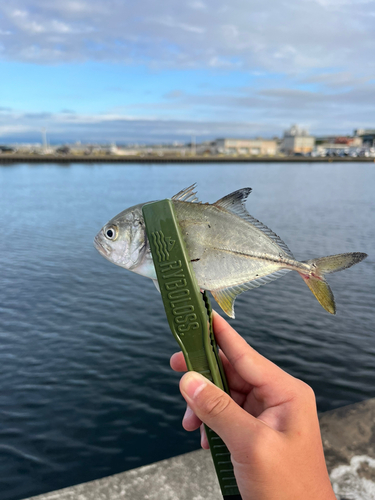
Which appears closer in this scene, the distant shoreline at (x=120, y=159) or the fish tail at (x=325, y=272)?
the fish tail at (x=325, y=272)

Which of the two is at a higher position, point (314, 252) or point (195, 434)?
point (314, 252)

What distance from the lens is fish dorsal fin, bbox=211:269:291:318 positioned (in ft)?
6.74

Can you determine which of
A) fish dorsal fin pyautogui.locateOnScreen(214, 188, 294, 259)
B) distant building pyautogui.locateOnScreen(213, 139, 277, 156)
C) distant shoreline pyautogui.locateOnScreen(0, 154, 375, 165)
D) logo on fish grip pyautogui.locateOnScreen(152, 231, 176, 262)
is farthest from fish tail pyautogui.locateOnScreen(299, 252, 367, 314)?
distant building pyautogui.locateOnScreen(213, 139, 277, 156)

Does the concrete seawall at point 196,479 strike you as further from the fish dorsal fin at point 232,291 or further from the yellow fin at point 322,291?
the yellow fin at point 322,291

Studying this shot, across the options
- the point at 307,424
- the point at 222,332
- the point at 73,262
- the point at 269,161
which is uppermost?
the point at 269,161

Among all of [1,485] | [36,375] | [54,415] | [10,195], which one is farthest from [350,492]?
[10,195]

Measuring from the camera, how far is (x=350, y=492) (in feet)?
14.1

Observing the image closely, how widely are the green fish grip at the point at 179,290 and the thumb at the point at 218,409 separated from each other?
69 mm

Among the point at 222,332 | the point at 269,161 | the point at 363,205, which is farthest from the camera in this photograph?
the point at 269,161

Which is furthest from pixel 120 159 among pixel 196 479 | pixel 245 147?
pixel 196 479

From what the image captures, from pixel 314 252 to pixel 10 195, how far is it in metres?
44.4

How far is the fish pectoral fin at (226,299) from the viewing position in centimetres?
205

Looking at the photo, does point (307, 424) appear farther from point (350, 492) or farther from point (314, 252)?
point (314, 252)

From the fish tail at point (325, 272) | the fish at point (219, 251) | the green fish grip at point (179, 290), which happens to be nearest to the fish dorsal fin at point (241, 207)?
the fish at point (219, 251)
